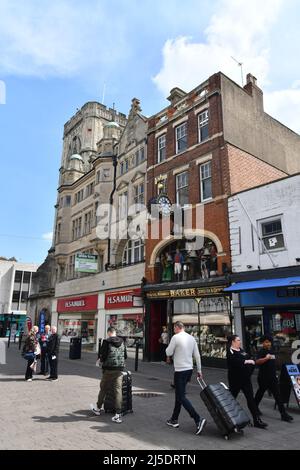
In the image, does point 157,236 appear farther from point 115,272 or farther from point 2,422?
point 2,422

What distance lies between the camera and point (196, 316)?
16.9 metres

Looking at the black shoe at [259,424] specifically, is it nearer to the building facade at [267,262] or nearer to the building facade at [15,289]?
the building facade at [267,262]

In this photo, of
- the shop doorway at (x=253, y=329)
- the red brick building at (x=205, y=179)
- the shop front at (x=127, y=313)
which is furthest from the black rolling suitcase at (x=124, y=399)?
the shop front at (x=127, y=313)

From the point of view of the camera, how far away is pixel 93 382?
11570 mm

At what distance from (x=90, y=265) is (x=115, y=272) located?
3217mm

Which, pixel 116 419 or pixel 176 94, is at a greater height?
pixel 176 94

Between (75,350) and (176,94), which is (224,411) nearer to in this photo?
(75,350)

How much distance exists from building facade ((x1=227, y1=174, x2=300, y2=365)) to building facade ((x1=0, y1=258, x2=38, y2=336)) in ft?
157

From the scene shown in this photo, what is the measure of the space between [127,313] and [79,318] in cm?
758

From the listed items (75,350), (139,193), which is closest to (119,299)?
(75,350)

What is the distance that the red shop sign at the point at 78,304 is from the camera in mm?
25258

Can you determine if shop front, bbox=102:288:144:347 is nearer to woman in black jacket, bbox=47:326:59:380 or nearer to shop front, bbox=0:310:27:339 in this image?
woman in black jacket, bbox=47:326:59:380

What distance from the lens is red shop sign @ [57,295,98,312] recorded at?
25.3m
